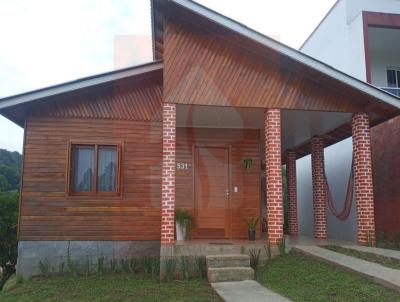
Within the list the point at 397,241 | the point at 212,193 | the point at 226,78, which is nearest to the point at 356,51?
the point at 397,241

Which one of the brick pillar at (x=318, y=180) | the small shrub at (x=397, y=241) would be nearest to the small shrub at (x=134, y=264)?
the brick pillar at (x=318, y=180)

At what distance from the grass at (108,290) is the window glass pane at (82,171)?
2.02 m

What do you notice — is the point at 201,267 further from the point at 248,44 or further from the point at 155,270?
the point at 248,44

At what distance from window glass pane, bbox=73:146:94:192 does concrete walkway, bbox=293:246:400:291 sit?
483 cm

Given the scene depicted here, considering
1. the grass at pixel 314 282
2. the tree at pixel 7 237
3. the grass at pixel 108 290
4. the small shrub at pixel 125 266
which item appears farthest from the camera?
the tree at pixel 7 237

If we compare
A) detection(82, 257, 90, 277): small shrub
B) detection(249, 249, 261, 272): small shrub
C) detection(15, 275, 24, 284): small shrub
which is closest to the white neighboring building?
detection(249, 249, 261, 272): small shrub

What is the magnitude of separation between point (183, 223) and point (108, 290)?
8.40 ft

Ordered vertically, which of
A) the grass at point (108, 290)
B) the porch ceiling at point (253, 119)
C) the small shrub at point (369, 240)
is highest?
the porch ceiling at point (253, 119)

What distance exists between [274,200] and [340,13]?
8.30 metres

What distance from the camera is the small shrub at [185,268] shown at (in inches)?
284

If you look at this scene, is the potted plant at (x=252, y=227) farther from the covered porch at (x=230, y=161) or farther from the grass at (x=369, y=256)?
the grass at (x=369, y=256)

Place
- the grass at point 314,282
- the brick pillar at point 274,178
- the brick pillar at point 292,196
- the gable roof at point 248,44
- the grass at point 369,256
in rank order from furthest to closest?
the brick pillar at point 292,196 → the brick pillar at point 274,178 → the gable roof at point 248,44 → the grass at point 369,256 → the grass at point 314,282

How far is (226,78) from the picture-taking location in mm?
8195

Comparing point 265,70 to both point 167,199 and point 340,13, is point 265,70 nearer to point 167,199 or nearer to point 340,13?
point 167,199
